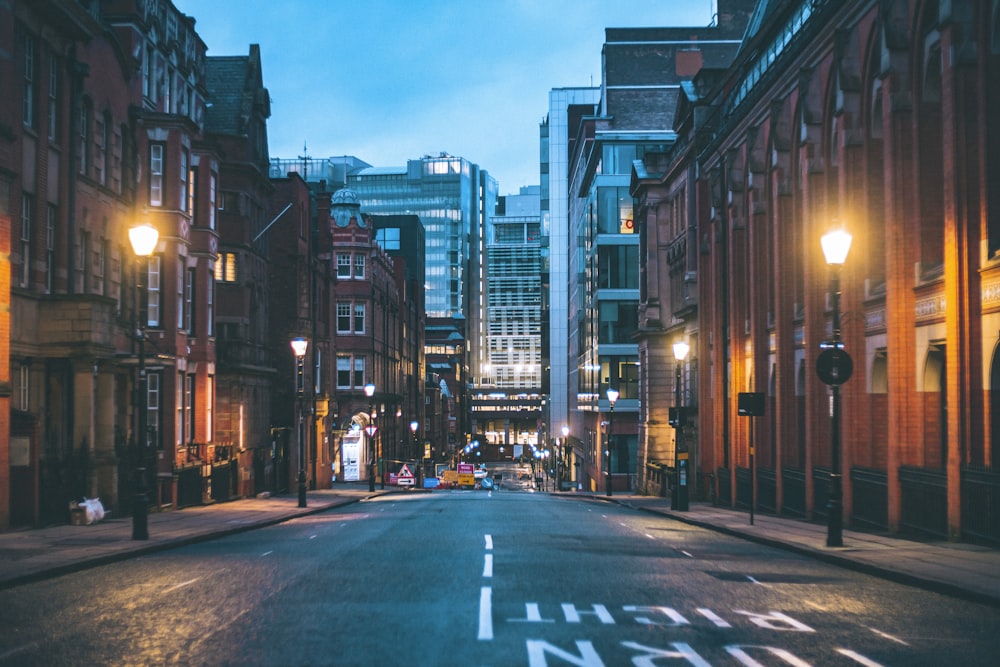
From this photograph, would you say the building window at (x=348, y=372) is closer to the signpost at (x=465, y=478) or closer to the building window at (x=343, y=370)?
the building window at (x=343, y=370)

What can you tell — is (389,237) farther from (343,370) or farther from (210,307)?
(210,307)

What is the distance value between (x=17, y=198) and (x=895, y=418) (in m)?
20.9

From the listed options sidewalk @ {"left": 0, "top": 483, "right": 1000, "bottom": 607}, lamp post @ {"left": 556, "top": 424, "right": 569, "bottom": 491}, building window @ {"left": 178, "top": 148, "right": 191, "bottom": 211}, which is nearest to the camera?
sidewalk @ {"left": 0, "top": 483, "right": 1000, "bottom": 607}

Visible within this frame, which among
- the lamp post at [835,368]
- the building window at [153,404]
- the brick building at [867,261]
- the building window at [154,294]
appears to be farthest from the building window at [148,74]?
the lamp post at [835,368]

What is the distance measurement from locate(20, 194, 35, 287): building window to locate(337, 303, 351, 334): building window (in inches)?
1968

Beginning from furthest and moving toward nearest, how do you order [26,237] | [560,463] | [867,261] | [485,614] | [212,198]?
1. [560,463]
2. [212,198]
3. [867,261]
4. [26,237]
5. [485,614]

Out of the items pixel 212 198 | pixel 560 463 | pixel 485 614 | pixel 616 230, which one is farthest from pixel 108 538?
pixel 560 463

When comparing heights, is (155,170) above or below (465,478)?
above

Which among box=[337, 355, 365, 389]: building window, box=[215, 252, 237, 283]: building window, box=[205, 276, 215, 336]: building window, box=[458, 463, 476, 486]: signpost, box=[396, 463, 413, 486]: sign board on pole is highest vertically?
box=[215, 252, 237, 283]: building window

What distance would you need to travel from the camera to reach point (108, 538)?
2211 cm

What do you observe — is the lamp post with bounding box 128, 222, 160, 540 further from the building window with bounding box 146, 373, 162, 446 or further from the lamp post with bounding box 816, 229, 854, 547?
the lamp post with bounding box 816, 229, 854, 547

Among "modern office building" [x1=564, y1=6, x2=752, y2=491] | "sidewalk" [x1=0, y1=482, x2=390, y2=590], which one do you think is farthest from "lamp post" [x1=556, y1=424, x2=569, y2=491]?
"sidewalk" [x1=0, y1=482, x2=390, y2=590]

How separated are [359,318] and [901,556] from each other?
6044cm

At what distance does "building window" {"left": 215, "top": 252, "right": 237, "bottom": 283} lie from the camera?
1780 inches
